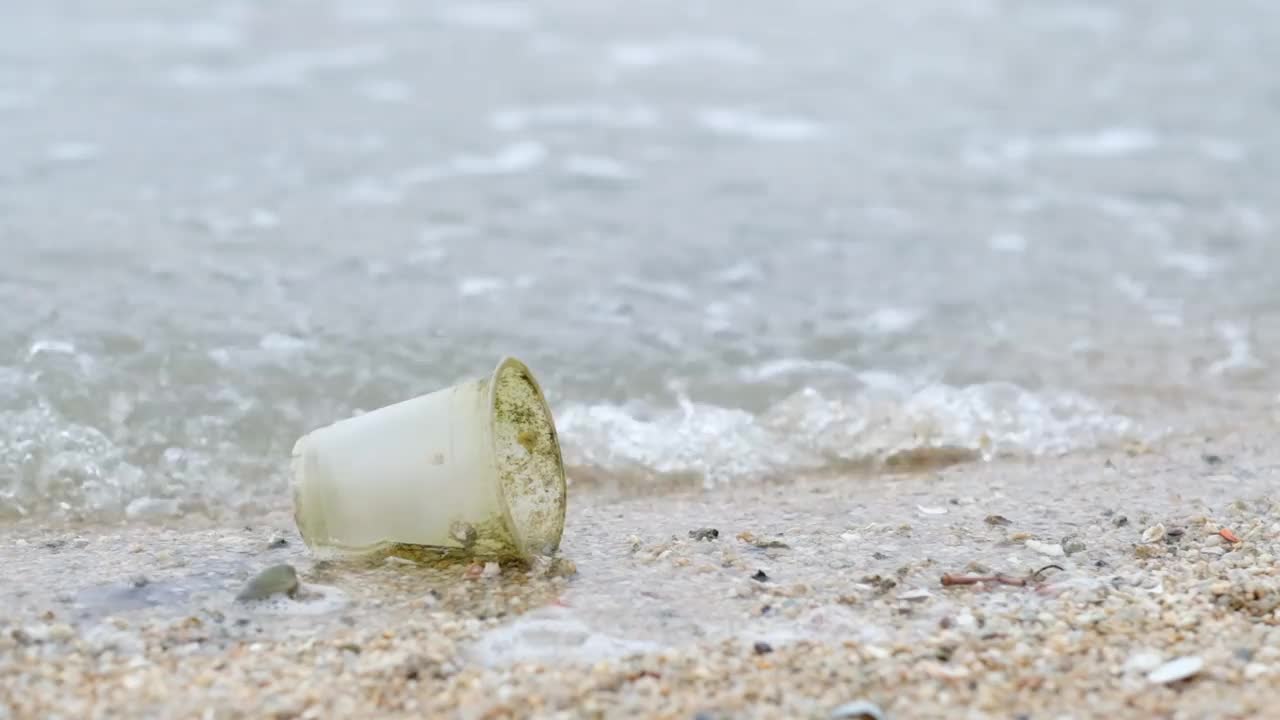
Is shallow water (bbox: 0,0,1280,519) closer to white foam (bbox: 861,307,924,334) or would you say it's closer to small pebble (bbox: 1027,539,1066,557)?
white foam (bbox: 861,307,924,334)

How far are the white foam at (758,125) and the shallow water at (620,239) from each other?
4cm

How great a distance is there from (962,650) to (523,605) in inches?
35.5

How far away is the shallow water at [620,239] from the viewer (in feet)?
14.8

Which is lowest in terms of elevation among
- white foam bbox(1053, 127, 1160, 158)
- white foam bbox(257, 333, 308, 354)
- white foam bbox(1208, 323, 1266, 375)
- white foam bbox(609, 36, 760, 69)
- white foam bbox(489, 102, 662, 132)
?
white foam bbox(1208, 323, 1266, 375)

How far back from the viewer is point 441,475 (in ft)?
9.98

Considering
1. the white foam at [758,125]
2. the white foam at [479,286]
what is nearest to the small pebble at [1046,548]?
the white foam at [479,286]

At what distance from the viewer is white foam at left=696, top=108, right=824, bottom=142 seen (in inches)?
316

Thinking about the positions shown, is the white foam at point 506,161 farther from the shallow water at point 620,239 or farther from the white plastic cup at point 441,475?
the white plastic cup at point 441,475

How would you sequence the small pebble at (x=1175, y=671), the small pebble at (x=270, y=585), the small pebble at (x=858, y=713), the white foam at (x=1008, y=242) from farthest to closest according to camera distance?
the white foam at (x=1008, y=242) < the small pebble at (x=270, y=585) < the small pebble at (x=1175, y=671) < the small pebble at (x=858, y=713)

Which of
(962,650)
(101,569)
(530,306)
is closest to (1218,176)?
(530,306)

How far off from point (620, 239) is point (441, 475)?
330 centimetres

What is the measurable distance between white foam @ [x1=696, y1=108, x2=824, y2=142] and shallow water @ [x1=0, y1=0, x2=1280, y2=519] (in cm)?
4

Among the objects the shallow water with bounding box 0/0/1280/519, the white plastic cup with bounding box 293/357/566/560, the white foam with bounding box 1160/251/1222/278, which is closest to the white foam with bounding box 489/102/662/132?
the shallow water with bounding box 0/0/1280/519

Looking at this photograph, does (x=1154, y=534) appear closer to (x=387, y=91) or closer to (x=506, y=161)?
(x=506, y=161)
